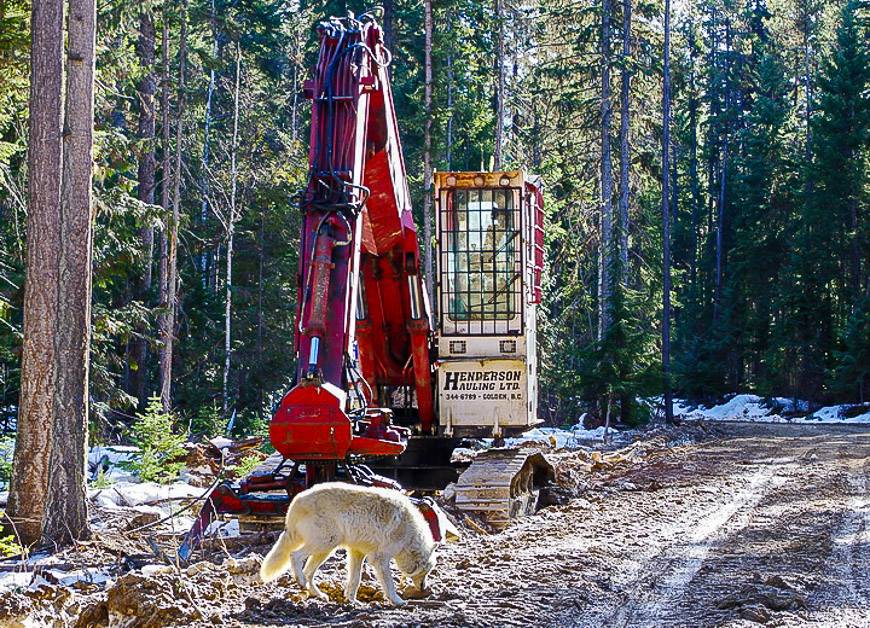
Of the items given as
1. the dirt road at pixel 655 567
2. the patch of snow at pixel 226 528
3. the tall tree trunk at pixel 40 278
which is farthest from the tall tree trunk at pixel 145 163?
the patch of snow at pixel 226 528

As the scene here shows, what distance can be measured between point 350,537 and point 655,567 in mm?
3131

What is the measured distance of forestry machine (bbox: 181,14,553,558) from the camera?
10617mm

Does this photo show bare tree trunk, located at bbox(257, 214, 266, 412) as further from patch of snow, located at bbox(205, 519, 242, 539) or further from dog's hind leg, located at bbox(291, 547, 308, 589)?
dog's hind leg, located at bbox(291, 547, 308, 589)

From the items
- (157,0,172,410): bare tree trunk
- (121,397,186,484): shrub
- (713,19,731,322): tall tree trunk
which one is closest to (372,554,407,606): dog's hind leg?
(121,397,186,484): shrub

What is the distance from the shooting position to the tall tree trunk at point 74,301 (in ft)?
37.5

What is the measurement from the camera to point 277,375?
3431 centimetres

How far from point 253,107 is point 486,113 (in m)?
8.65

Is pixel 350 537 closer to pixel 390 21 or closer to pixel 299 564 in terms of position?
pixel 299 564

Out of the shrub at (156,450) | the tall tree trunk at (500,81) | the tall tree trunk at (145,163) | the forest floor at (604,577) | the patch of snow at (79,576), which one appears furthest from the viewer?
the tall tree trunk at (500,81)

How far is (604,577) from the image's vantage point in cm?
930

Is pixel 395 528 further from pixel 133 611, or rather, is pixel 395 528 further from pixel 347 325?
pixel 347 325

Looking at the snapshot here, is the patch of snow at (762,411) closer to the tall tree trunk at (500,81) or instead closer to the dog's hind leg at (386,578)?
the tall tree trunk at (500,81)

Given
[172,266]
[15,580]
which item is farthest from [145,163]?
[15,580]

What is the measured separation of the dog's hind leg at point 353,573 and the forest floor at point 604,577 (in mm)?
143
